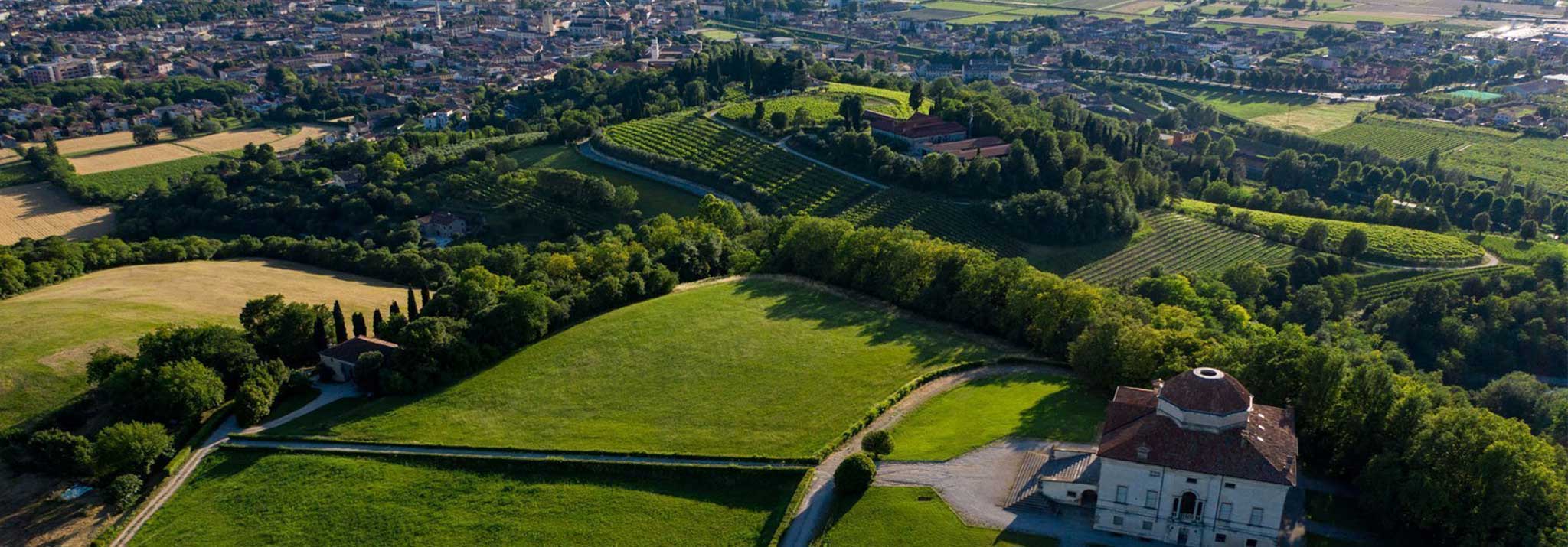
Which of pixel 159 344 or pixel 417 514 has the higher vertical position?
pixel 159 344

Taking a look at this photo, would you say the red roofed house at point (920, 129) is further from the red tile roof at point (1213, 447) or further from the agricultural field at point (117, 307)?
the red tile roof at point (1213, 447)

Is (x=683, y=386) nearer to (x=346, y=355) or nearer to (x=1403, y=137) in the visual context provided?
(x=346, y=355)

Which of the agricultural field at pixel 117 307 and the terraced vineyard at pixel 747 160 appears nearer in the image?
the agricultural field at pixel 117 307

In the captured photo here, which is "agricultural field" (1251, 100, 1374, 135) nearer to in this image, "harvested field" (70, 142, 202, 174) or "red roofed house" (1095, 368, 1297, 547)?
"red roofed house" (1095, 368, 1297, 547)

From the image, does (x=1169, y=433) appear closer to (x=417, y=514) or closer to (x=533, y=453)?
(x=533, y=453)

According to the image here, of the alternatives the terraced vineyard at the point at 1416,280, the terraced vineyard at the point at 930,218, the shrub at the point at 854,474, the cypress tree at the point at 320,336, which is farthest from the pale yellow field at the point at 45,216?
the terraced vineyard at the point at 1416,280

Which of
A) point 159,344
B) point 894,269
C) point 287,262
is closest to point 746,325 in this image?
point 894,269
